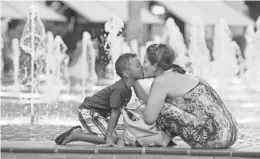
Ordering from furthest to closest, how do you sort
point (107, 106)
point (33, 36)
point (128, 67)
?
point (33, 36) → point (107, 106) → point (128, 67)

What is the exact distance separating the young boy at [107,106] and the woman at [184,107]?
0.20 metres

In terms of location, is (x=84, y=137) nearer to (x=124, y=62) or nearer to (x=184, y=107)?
(x=124, y=62)

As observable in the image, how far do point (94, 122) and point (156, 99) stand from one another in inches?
25.2

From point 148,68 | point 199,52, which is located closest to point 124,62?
point 148,68

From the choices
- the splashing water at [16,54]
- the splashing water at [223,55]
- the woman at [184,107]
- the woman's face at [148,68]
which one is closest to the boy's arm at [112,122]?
the woman at [184,107]

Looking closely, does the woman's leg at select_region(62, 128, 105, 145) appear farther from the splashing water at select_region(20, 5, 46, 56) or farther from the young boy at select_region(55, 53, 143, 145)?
the splashing water at select_region(20, 5, 46, 56)

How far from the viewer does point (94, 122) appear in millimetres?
5668

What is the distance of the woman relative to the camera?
17.4ft

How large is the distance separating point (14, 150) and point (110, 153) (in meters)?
0.73

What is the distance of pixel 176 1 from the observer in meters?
25.0

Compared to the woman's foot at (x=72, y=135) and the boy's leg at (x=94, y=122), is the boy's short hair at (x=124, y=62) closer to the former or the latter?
the boy's leg at (x=94, y=122)

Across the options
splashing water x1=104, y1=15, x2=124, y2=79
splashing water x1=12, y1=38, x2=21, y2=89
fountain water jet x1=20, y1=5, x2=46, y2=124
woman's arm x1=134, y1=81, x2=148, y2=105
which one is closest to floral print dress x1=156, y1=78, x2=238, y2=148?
woman's arm x1=134, y1=81, x2=148, y2=105

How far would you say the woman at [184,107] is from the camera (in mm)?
5289

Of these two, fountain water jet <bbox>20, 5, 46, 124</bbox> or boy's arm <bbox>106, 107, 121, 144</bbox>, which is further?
fountain water jet <bbox>20, 5, 46, 124</bbox>
